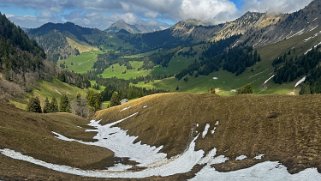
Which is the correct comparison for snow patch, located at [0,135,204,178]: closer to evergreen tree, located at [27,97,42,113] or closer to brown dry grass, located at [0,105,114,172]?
brown dry grass, located at [0,105,114,172]

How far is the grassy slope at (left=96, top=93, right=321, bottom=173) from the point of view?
146 ft

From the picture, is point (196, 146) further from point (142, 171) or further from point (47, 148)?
point (47, 148)

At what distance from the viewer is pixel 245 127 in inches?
2243

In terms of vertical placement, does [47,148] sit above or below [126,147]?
above

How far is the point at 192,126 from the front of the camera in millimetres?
68500

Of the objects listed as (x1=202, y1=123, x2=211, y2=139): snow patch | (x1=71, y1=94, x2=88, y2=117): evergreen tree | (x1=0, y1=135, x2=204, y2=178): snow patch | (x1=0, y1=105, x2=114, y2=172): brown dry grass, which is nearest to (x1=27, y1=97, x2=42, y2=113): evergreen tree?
(x1=71, y1=94, x2=88, y2=117): evergreen tree

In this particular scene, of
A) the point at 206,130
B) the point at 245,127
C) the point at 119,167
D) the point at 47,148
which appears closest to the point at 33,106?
the point at 47,148

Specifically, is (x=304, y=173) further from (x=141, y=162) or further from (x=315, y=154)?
(x=141, y=162)

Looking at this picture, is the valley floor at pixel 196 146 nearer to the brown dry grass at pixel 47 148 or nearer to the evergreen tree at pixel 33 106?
the brown dry grass at pixel 47 148

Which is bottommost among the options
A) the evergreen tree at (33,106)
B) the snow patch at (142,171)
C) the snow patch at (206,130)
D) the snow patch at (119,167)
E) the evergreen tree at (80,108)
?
the evergreen tree at (80,108)

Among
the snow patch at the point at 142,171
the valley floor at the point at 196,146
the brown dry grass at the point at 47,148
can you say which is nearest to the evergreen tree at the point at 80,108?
the valley floor at the point at 196,146

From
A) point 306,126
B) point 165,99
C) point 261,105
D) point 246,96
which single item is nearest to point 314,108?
point 306,126

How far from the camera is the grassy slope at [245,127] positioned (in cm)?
4459

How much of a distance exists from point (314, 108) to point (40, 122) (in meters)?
53.9
